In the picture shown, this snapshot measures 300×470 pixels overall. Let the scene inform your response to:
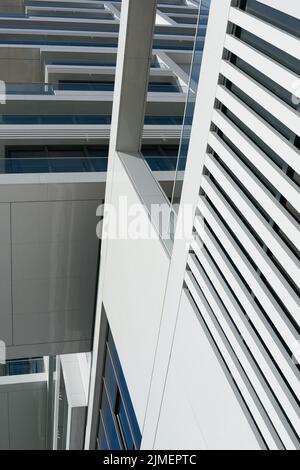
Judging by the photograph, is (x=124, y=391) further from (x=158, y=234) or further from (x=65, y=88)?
(x=65, y=88)

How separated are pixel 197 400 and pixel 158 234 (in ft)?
4.75

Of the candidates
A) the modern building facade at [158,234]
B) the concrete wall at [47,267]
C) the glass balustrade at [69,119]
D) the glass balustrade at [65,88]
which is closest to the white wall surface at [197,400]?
the modern building facade at [158,234]

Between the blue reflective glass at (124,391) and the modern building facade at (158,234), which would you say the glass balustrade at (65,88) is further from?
the blue reflective glass at (124,391)

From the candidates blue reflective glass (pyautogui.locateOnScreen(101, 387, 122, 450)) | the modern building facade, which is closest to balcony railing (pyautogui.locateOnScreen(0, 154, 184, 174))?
the modern building facade

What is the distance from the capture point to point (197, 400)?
3951mm

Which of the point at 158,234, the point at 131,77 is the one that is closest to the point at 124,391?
the point at 158,234

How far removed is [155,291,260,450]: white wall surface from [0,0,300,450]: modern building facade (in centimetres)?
2

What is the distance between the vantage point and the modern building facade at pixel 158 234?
2.83m

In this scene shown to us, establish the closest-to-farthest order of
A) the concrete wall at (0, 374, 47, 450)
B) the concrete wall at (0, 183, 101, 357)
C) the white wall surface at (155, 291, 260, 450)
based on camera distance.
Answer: the white wall surface at (155, 291, 260, 450) → the concrete wall at (0, 183, 101, 357) → the concrete wall at (0, 374, 47, 450)

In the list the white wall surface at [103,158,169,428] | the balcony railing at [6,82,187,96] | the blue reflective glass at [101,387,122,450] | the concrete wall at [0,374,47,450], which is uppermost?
the balcony railing at [6,82,187,96]

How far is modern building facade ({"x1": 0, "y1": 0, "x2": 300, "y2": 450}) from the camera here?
9.29 feet

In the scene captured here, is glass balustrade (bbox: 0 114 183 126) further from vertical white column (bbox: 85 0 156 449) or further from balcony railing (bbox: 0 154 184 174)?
vertical white column (bbox: 85 0 156 449)

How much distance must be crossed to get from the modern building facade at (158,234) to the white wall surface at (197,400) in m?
0.02

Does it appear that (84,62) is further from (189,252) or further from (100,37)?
(189,252)
